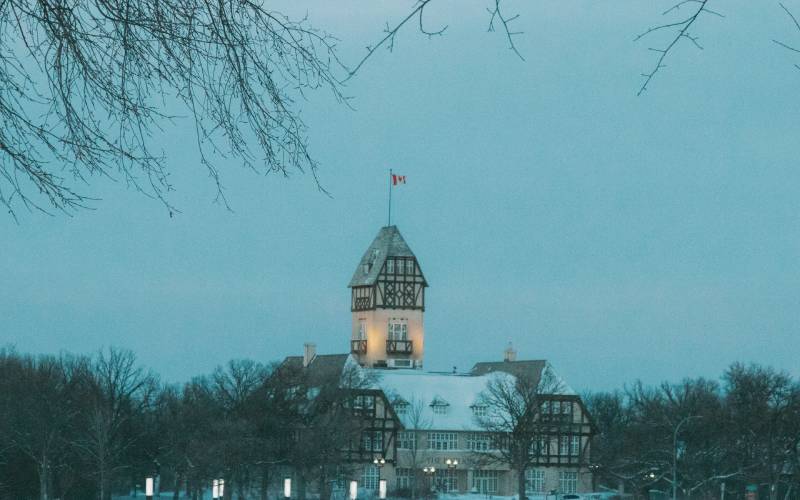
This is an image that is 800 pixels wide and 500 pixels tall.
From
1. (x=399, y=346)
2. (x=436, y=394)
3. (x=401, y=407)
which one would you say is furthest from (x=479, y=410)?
(x=399, y=346)

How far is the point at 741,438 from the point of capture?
70.2m

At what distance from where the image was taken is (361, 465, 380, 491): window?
84.2m

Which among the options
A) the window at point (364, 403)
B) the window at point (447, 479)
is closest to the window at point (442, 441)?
the window at point (447, 479)

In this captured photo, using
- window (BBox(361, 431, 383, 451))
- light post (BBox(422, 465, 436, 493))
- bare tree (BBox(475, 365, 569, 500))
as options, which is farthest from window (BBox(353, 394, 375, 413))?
bare tree (BBox(475, 365, 569, 500))

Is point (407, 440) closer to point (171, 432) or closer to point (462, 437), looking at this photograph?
point (462, 437)

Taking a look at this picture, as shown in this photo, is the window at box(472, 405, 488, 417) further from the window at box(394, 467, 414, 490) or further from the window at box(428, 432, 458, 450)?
the window at box(394, 467, 414, 490)

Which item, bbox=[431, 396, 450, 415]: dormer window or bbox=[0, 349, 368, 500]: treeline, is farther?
bbox=[431, 396, 450, 415]: dormer window

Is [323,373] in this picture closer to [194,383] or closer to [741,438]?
[194,383]

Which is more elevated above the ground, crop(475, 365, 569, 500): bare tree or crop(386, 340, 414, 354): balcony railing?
crop(386, 340, 414, 354): balcony railing

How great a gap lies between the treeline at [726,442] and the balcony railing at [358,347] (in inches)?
1188

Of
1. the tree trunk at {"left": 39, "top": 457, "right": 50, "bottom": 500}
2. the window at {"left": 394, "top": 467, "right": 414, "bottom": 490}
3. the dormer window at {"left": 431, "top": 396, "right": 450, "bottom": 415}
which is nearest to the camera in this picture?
the tree trunk at {"left": 39, "top": 457, "right": 50, "bottom": 500}

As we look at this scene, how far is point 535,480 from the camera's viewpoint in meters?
88.2

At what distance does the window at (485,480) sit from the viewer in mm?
88562

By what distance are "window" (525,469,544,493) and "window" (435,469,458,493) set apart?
14.3 ft
